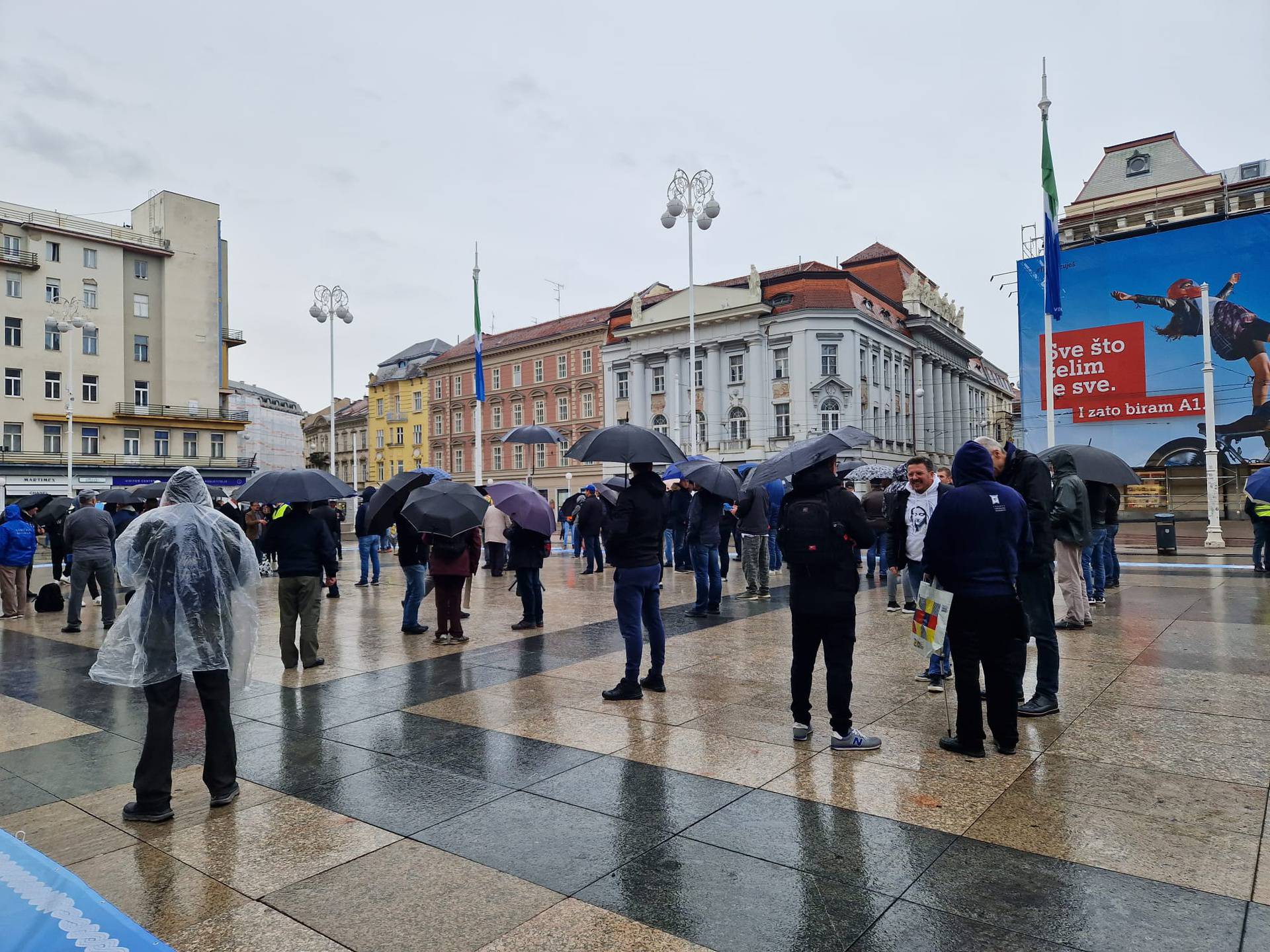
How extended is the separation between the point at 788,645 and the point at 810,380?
43.9m

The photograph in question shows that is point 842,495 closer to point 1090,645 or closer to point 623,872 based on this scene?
point 623,872

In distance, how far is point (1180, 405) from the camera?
3894 cm

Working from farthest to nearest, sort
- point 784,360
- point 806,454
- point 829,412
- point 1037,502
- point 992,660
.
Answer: point 784,360 < point 829,412 < point 1037,502 < point 806,454 < point 992,660

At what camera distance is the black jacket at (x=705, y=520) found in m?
10.6

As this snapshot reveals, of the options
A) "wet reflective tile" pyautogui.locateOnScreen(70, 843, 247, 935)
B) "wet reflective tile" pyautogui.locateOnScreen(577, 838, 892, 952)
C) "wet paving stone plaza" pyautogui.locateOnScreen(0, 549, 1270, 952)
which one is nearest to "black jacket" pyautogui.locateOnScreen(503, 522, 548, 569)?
"wet paving stone plaza" pyautogui.locateOnScreen(0, 549, 1270, 952)

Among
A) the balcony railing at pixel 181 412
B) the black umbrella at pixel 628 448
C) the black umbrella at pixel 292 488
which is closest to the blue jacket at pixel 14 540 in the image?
the black umbrella at pixel 292 488

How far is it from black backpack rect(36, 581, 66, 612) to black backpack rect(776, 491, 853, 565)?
1248 centimetres

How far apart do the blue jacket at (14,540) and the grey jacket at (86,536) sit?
154 centimetres

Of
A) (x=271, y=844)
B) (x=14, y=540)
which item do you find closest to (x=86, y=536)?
(x=14, y=540)

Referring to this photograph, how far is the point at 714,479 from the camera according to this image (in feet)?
35.2

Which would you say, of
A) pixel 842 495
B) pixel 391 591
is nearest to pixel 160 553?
pixel 842 495

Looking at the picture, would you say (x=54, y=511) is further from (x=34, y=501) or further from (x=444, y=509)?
(x=444, y=509)

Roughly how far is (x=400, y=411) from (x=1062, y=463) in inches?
2881

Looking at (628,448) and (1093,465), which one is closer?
(628,448)
